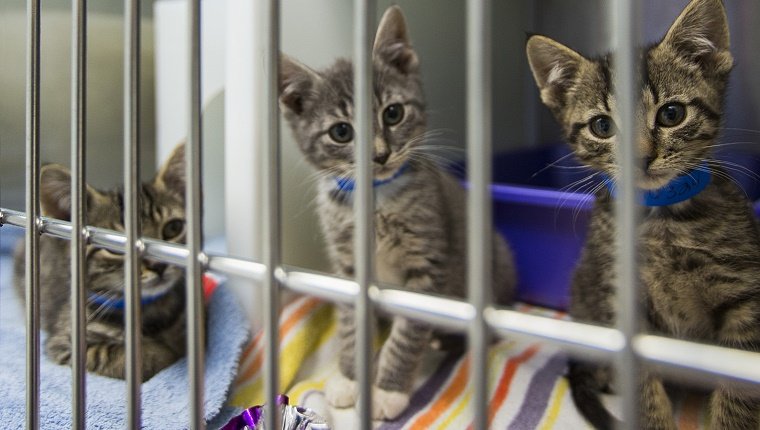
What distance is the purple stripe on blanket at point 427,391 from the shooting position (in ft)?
2.63

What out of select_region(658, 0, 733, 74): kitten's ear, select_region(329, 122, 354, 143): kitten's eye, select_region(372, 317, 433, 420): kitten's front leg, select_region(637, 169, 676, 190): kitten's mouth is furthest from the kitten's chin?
select_region(329, 122, 354, 143): kitten's eye

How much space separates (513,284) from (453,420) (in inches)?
18.2

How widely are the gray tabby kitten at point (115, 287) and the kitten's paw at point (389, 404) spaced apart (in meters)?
0.32

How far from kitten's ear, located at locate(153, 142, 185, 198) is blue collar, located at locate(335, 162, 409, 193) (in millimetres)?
255

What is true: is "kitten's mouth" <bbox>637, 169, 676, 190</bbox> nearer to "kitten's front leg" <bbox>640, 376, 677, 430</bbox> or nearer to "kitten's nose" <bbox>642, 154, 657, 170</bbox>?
"kitten's nose" <bbox>642, 154, 657, 170</bbox>

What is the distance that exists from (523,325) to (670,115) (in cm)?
51

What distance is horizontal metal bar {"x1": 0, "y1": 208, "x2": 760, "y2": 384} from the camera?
203 millimetres

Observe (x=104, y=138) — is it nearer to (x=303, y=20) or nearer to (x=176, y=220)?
(x=176, y=220)

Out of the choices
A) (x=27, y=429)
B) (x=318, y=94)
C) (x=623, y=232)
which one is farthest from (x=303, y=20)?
(x=623, y=232)

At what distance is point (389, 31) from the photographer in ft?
2.96

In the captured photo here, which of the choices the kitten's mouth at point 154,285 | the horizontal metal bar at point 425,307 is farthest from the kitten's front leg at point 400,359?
the horizontal metal bar at point 425,307

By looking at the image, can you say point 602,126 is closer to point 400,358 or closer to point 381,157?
point 381,157

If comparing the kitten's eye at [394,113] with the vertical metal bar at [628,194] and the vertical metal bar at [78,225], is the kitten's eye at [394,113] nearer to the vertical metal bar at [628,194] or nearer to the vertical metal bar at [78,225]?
the vertical metal bar at [78,225]

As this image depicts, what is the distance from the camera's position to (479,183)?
0.79ft
